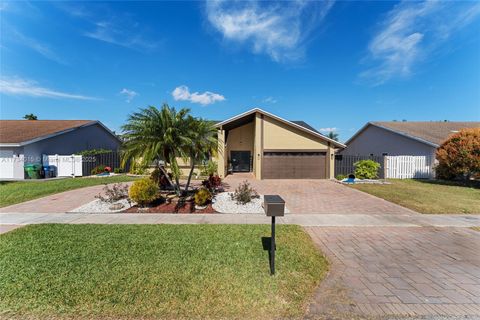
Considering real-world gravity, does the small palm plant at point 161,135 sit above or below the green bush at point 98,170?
above

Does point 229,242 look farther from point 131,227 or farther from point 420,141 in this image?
point 420,141

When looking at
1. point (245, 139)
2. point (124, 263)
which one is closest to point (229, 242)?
point (124, 263)

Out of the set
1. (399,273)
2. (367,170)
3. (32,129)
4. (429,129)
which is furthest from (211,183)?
(429,129)

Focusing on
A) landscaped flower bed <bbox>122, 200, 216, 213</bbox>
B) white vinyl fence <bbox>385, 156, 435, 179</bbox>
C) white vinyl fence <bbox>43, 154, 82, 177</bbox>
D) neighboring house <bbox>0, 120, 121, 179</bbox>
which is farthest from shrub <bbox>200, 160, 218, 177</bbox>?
white vinyl fence <bbox>385, 156, 435, 179</bbox>

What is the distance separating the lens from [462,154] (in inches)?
545

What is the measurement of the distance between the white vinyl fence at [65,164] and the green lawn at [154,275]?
15157 millimetres

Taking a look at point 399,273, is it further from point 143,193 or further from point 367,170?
point 367,170

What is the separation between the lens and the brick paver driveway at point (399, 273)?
303cm

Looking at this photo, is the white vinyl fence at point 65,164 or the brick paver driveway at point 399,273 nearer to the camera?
the brick paver driveway at point 399,273

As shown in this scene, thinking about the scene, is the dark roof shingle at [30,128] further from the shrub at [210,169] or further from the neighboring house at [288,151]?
the neighboring house at [288,151]

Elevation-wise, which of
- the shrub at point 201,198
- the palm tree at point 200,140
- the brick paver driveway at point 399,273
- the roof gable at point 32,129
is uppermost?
the roof gable at point 32,129

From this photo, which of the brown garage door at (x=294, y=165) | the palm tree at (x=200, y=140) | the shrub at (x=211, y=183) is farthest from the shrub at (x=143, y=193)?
the brown garage door at (x=294, y=165)

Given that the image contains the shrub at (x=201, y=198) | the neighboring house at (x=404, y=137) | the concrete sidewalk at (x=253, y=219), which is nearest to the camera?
A: the concrete sidewalk at (x=253, y=219)

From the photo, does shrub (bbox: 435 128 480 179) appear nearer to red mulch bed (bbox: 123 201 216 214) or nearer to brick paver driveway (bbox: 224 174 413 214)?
brick paver driveway (bbox: 224 174 413 214)
